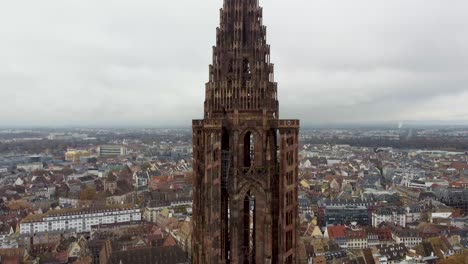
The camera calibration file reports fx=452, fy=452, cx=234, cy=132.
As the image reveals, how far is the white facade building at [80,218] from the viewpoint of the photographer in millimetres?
99006

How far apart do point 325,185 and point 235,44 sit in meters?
126

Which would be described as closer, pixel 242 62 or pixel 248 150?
pixel 242 62

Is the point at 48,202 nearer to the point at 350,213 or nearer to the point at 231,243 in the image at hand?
the point at 350,213

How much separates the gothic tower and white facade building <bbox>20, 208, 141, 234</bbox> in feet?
284

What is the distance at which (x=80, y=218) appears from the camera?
104 m

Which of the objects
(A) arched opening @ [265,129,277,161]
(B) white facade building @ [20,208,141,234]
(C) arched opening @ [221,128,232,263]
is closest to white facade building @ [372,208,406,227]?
(B) white facade building @ [20,208,141,234]

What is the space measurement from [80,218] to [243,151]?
90.8m

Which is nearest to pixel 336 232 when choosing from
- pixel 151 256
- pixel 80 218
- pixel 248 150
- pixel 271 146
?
pixel 151 256

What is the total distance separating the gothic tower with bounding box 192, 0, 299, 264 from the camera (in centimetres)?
2266

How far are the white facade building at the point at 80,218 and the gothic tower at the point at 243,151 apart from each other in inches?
3411

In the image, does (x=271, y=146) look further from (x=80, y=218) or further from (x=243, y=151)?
(x=80, y=218)

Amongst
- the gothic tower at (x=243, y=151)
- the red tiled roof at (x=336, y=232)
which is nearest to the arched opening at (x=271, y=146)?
the gothic tower at (x=243, y=151)

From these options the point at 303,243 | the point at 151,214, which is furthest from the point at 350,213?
the point at 151,214

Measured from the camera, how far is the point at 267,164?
75.0 ft
